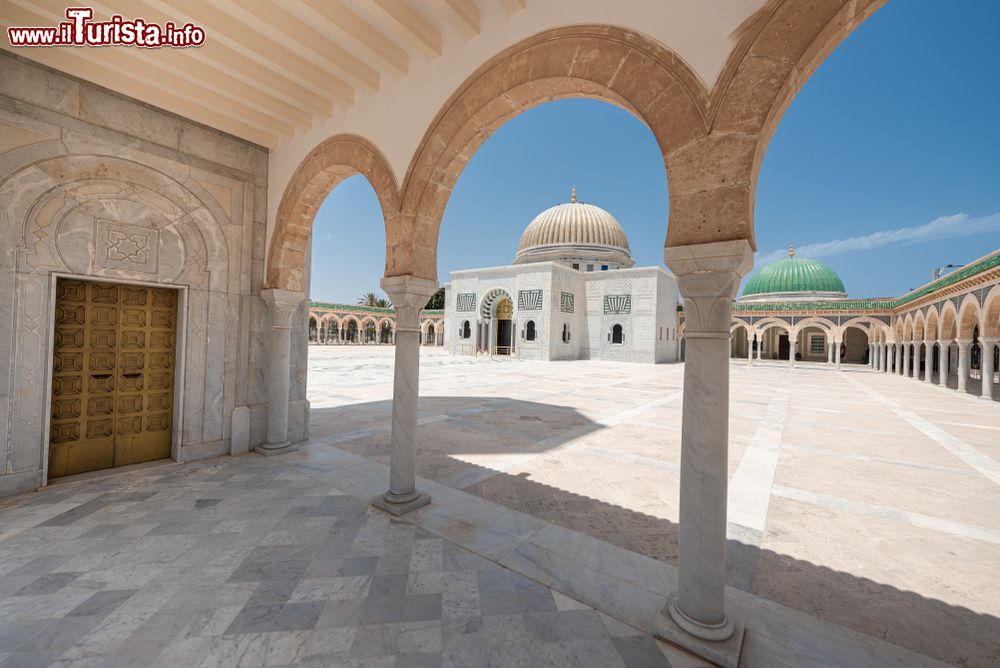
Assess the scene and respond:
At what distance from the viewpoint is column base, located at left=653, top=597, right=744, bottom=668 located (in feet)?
6.96

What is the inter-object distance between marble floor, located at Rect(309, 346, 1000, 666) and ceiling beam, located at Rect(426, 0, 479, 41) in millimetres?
4519

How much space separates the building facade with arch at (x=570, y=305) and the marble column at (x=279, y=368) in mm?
21336

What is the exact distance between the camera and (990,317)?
12180mm

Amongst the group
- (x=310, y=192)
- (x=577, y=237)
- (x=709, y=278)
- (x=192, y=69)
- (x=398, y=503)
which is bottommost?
(x=398, y=503)

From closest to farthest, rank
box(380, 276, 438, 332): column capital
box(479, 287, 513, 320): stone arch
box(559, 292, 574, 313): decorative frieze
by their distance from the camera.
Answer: box(380, 276, 438, 332): column capital
box(559, 292, 574, 313): decorative frieze
box(479, 287, 513, 320): stone arch

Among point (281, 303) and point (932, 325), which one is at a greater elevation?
point (932, 325)

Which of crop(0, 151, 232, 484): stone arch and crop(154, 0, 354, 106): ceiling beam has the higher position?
crop(154, 0, 354, 106): ceiling beam

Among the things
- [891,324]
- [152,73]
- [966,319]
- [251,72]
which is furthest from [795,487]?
[891,324]

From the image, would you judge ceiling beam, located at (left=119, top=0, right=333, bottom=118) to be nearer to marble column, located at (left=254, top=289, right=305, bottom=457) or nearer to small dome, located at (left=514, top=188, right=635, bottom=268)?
marble column, located at (left=254, top=289, right=305, bottom=457)

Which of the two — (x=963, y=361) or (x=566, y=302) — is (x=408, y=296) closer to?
(x=963, y=361)

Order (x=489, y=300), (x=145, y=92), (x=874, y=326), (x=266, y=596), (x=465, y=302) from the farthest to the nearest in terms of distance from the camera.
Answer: (x=465, y=302) → (x=489, y=300) → (x=874, y=326) → (x=145, y=92) → (x=266, y=596)

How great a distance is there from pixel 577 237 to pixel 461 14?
1205 inches

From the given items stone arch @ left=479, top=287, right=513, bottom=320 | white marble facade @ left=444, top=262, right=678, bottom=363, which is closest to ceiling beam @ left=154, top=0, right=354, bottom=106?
white marble facade @ left=444, top=262, right=678, bottom=363

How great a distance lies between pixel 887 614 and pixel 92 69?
8.33 meters
